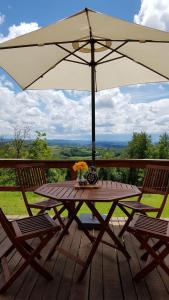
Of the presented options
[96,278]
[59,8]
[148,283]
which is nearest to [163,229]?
[148,283]

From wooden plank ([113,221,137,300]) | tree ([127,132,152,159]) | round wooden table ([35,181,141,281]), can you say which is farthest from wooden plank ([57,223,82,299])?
tree ([127,132,152,159])

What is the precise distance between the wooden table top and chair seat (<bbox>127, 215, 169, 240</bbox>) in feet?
0.87

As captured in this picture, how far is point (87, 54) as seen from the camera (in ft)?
15.2

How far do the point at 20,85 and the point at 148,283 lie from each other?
10.3 feet

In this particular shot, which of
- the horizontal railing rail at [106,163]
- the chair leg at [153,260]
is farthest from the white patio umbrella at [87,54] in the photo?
the chair leg at [153,260]

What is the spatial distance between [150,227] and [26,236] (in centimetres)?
113

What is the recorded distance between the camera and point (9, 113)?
19000 millimetres

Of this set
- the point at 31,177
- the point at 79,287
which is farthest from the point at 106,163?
the point at 79,287

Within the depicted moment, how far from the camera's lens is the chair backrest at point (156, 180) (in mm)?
4164

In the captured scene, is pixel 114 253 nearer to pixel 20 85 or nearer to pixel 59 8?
pixel 20 85

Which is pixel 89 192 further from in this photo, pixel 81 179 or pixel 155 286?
pixel 155 286

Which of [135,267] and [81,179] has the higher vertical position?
[81,179]

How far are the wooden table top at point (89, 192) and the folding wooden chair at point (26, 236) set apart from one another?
271mm

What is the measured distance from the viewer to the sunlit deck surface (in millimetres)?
2658
